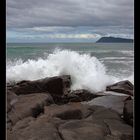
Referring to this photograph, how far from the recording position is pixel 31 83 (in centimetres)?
544

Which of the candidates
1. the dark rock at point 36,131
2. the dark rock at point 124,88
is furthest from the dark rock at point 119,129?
the dark rock at point 124,88

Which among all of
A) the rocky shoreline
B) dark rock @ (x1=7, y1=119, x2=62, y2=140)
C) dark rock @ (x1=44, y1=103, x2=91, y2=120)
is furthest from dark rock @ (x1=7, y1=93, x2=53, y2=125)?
dark rock @ (x1=7, y1=119, x2=62, y2=140)

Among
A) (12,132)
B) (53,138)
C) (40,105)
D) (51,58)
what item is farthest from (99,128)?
(51,58)

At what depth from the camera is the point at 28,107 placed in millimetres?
3475

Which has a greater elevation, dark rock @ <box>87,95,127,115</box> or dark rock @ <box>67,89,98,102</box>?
dark rock @ <box>87,95,127,115</box>

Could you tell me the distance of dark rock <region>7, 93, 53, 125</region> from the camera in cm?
326

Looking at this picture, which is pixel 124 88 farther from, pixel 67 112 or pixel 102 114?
pixel 67 112

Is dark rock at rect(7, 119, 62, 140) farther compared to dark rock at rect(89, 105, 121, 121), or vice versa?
dark rock at rect(89, 105, 121, 121)

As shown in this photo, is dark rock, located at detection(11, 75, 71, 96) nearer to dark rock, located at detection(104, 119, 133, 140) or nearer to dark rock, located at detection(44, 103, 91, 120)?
dark rock, located at detection(44, 103, 91, 120)

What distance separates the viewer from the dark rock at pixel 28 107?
10.7ft

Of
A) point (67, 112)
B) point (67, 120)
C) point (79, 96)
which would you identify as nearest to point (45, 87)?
point (79, 96)
